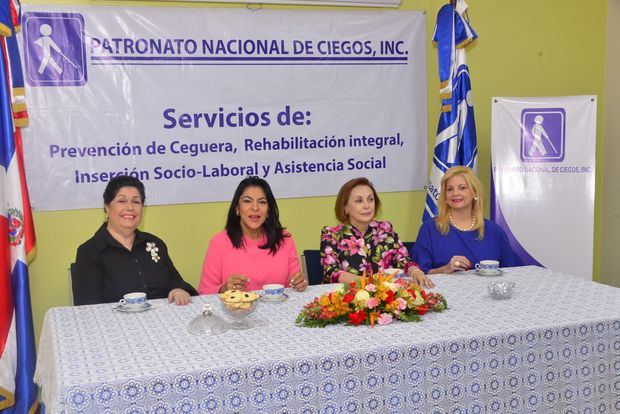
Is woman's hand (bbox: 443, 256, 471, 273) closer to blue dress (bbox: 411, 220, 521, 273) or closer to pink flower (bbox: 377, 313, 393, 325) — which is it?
blue dress (bbox: 411, 220, 521, 273)

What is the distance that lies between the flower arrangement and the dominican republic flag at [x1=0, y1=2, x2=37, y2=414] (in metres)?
1.78

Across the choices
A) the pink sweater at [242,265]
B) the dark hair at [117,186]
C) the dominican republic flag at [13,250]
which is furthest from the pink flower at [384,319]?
the dominican republic flag at [13,250]

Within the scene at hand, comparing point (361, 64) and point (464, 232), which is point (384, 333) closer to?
point (464, 232)

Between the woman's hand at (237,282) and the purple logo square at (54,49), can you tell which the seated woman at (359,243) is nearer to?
the woman's hand at (237,282)

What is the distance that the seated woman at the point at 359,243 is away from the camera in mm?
3188

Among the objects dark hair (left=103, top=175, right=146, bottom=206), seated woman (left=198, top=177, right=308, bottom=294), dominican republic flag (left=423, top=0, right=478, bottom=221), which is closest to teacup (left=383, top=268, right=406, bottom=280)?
seated woman (left=198, top=177, right=308, bottom=294)

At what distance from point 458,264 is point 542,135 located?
1.65m

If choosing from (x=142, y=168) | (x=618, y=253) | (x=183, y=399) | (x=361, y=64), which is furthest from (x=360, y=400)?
(x=618, y=253)

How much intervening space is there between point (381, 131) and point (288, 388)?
2.76 m

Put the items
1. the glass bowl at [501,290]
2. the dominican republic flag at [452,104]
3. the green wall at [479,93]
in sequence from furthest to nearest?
the dominican republic flag at [452,104], the green wall at [479,93], the glass bowl at [501,290]

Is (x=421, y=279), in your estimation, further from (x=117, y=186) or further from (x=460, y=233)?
(x=117, y=186)

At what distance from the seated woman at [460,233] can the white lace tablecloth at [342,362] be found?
2.69 ft

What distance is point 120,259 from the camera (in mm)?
2879

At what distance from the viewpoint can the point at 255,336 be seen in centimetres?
211
